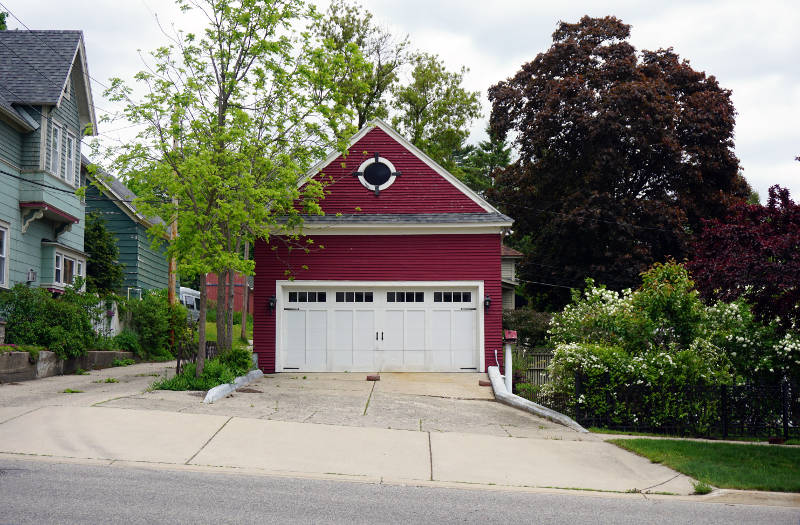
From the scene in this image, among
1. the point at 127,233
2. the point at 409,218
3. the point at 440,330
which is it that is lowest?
the point at 440,330

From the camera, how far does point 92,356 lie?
2056 centimetres

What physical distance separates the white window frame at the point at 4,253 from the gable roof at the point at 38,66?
9.49 ft

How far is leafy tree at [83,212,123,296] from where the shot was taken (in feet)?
86.7

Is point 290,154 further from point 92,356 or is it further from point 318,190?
point 92,356

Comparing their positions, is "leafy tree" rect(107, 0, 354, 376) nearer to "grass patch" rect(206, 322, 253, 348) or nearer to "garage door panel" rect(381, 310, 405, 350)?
"garage door panel" rect(381, 310, 405, 350)

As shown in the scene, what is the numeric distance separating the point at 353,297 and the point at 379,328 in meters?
1.11

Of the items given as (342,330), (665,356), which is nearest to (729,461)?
(665,356)

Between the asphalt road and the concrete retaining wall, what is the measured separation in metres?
7.73

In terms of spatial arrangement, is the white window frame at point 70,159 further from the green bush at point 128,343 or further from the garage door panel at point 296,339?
the garage door panel at point 296,339

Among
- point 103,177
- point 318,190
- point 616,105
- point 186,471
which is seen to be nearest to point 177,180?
point 103,177

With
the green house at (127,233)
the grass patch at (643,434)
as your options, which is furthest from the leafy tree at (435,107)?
the grass patch at (643,434)

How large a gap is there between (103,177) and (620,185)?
20902 mm

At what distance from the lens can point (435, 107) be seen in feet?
115

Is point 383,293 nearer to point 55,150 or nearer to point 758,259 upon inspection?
point 55,150
